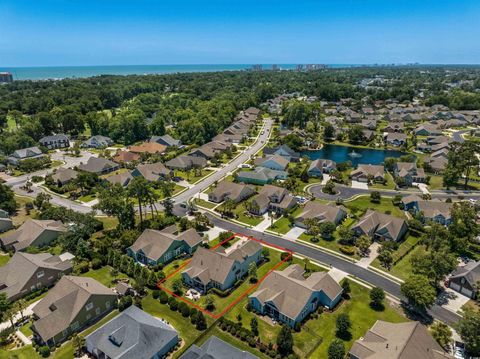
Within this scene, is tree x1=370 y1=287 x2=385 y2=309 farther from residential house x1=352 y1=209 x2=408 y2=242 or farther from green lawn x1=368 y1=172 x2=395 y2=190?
green lawn x1=368 y1=172 x2=395 y2=190

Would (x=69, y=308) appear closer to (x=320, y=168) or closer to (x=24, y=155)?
(x=320, y=168)

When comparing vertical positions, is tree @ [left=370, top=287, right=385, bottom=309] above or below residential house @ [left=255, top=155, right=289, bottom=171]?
below

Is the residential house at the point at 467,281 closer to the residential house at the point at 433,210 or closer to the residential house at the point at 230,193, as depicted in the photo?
the residential house at the point at 433,210

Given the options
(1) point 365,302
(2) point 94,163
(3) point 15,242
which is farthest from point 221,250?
(2) point 94,163

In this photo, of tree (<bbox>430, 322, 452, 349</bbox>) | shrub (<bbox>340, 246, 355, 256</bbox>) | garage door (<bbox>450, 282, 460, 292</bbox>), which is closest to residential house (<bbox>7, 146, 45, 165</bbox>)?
shrub (<bbox>340, 246, 355, 256</bbox>)

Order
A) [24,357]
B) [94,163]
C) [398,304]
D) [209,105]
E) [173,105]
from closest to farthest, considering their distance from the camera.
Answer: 1. [24,357]
2. [398,304]
3. [94,163]
4. [209,105]
5. [173,105]

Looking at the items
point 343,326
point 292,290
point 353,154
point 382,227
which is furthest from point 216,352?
point 353,154

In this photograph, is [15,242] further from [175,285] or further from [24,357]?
[175,285]
